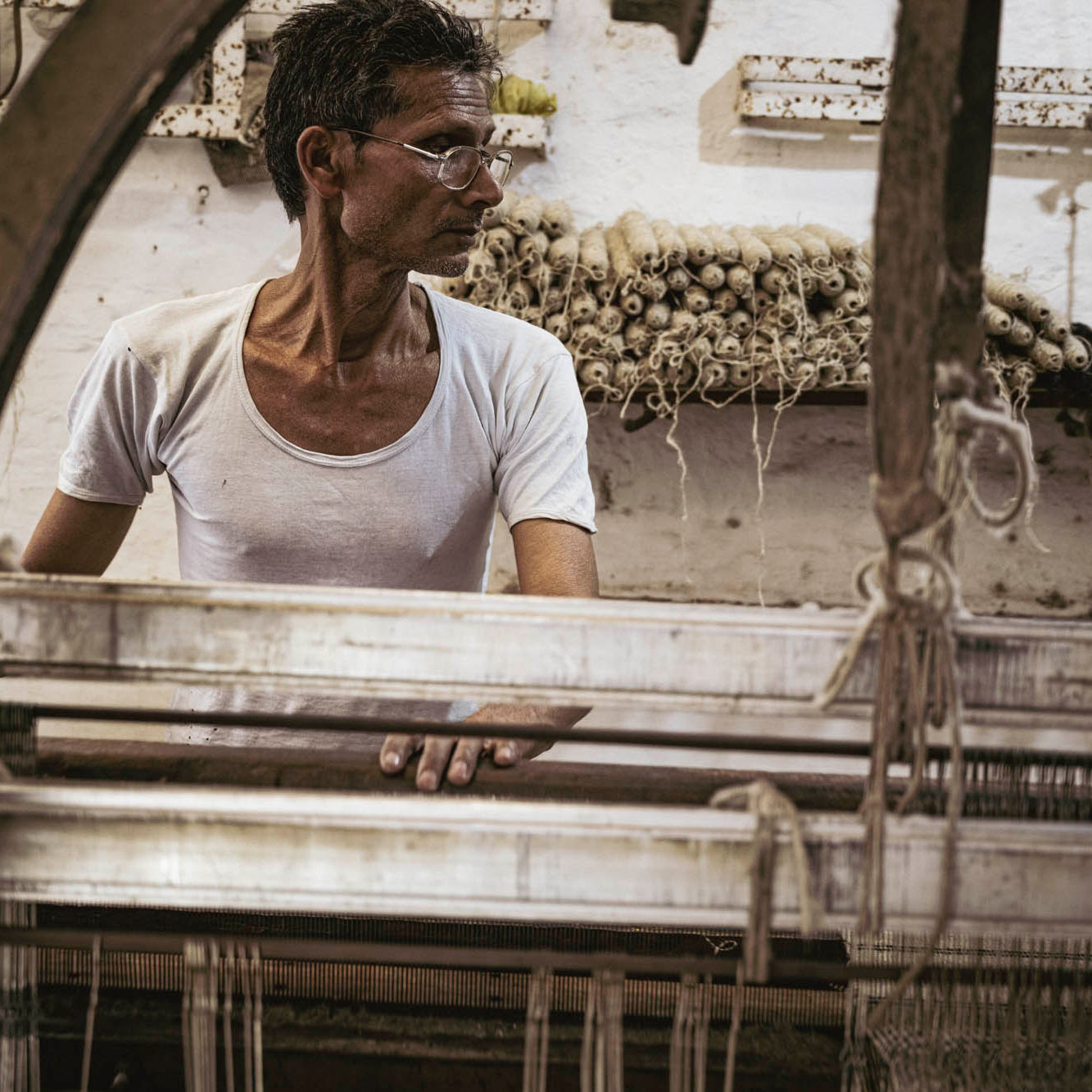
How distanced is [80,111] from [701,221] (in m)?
2.04

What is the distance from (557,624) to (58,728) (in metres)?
2.00

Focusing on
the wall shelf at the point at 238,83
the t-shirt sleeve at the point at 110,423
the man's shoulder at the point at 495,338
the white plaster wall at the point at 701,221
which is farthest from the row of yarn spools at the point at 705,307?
the t-shirt sleeve at the point at 110,423

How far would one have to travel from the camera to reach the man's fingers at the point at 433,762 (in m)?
0.83

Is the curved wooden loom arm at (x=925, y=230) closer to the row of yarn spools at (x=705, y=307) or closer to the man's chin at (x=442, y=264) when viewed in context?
the man's chin at (x=442, y=264)

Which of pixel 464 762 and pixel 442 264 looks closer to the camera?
pixel 464 762

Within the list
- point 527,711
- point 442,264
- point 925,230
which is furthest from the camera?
point 442,264

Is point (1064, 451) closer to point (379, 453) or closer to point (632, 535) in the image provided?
point (632, 535)

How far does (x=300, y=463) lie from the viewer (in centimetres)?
129

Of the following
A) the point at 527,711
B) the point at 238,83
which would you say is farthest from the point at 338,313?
the point at 238,83

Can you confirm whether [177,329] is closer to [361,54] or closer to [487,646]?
[361,54]

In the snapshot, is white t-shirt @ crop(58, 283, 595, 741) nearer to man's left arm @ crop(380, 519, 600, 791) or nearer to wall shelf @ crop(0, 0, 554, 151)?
man's left arm @ crop(380, 519, 600, 791)

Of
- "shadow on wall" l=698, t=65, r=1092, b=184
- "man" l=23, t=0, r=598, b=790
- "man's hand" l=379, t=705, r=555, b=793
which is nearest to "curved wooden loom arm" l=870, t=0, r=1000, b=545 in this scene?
"man's hand" l=379, t=705, r=555, b=793

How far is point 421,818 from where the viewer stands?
2.00ft

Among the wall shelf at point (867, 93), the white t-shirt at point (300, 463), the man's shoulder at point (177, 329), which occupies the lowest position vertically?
the white t-shirt at point (300, 463)
